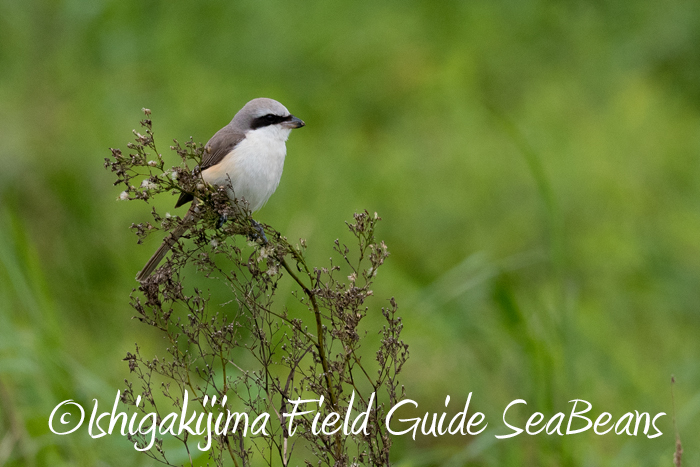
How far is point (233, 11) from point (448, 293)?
605 cm

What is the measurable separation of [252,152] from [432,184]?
3882mm

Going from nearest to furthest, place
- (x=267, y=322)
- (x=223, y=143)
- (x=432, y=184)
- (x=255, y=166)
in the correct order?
(x=267, y=322) → (x=255, y=166) → (x=223, y=143) → (x=432, y=184)

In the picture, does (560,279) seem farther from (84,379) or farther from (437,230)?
(437,230)

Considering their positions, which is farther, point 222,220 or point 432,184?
point 432,184

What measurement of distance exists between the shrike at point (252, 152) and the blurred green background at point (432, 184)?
0.90 meters

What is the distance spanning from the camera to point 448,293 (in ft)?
11.9

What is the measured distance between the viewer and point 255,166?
314 centimetres

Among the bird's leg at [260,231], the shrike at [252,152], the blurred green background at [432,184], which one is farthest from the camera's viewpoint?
the blurred green background at [432,184]

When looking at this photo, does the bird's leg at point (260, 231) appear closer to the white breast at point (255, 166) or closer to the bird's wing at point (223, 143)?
the white breast at point (255, 166)

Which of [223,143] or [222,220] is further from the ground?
[223,143]

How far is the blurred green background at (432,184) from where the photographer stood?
3.71 metres

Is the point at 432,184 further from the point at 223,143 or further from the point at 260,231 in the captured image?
the point at 260,231

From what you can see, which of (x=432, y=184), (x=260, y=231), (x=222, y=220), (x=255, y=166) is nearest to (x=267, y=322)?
(x=260, y=231)

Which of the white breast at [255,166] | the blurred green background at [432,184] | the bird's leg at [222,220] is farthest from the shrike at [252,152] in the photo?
the blurred green background at [432,184]
